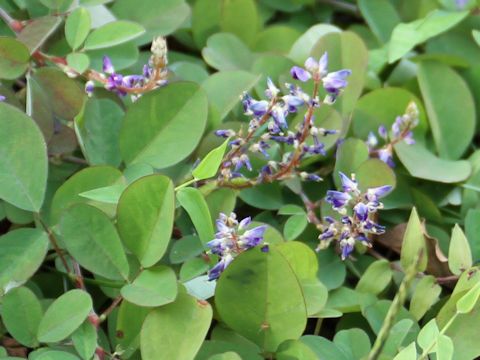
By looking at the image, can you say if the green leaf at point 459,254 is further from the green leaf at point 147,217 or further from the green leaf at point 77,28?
the green leaf at point 77,28

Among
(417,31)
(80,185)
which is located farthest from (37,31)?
(417,31)

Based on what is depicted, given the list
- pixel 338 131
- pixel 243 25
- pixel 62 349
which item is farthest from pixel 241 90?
pixel 62 349

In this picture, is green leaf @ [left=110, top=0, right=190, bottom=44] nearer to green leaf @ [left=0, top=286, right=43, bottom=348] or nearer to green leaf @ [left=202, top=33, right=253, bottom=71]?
green leaf @ [left=202, top=33, right=253, bottom=71]

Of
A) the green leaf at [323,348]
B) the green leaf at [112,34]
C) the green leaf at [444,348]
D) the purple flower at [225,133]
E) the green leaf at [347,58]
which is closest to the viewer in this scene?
the green leaf at [444,348]

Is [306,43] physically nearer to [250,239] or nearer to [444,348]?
[250,239]

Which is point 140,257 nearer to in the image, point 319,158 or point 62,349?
point 62,349

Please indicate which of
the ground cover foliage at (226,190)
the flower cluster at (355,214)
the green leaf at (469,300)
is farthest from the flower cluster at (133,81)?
the green leaf at (469,300)

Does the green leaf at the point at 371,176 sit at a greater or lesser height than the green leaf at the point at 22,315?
greater

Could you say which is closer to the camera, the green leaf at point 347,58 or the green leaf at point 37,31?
the green leaf at point 37,31

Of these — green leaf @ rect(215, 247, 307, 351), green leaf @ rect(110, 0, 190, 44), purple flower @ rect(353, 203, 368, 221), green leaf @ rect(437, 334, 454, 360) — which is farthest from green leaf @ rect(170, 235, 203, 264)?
green leaf @ rect(110, 0, 190, 44)
